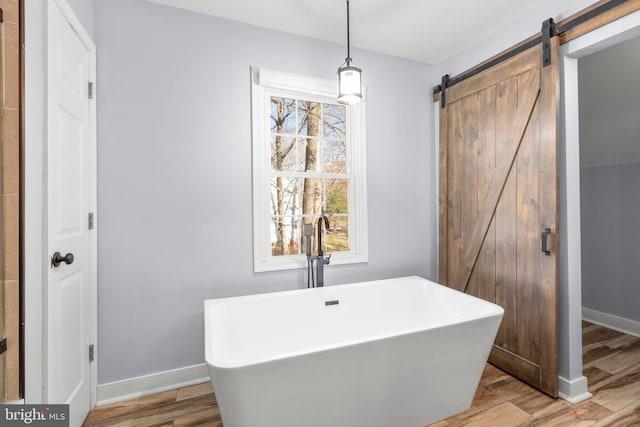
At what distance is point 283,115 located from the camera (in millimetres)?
2562

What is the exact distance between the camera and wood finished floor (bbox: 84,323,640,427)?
180 centimetres

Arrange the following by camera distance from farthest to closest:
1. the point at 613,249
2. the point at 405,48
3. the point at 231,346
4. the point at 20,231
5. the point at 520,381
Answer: the point at 613,249 → the point at 405,48 → the point at 520,381 → the point at 231,346 → the point at 20,231

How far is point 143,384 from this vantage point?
208cm

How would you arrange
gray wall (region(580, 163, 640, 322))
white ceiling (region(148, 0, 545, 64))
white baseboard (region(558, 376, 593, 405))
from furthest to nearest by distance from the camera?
gray wall (region(580, 163, 640, 322)), white ceiling (region(148, 0, 545, 64)), white baseboard (region(558, 376, 593, 405))

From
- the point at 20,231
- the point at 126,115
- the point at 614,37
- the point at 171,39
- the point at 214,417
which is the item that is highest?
the point at 171,39

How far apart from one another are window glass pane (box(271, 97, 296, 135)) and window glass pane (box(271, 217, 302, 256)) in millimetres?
729

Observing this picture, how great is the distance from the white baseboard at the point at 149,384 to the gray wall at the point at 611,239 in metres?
3.72

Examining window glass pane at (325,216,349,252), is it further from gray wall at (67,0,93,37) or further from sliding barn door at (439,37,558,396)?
gray wall at (67,0,93,37)

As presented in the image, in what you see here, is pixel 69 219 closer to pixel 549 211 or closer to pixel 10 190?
pixel 10 190

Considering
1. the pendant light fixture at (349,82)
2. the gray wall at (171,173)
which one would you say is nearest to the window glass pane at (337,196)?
the gray wall at (171,173)

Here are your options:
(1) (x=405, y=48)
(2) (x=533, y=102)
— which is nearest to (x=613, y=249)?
(2) (x=533, y=102)

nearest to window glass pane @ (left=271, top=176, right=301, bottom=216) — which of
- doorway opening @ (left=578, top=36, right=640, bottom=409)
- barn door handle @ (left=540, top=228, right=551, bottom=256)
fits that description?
barn door handle @ (left=540, top=228, right=551, bottom=256)

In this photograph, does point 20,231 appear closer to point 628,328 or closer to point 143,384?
point 143,384

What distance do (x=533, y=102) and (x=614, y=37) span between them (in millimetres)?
477
